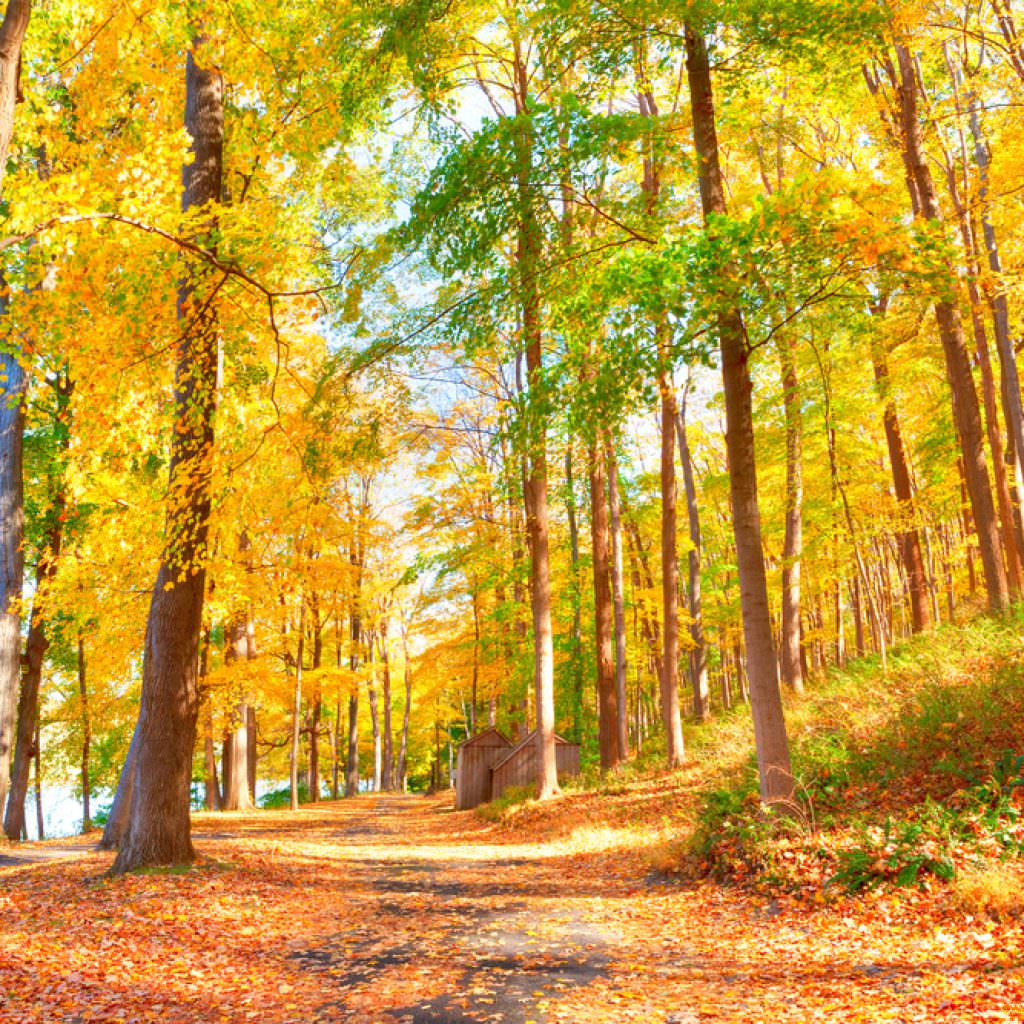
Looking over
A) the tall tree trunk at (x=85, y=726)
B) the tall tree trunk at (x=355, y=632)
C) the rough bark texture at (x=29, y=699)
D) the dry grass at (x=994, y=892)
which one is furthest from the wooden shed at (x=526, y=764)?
the dry grass at (x=994, y=892)

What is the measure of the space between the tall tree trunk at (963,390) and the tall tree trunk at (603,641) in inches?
248

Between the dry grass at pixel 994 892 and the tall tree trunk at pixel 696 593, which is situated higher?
the tall tree trunk at pixel 696 593

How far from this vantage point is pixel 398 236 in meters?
8.03

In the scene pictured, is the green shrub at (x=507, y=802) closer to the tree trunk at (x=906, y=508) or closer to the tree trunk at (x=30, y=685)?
the tree trunk at (x=906, y=508)

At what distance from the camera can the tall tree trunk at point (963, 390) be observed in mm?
10922

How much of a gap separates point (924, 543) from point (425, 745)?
28777 mm

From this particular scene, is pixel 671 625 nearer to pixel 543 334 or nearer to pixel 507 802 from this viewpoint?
pixel 507 802

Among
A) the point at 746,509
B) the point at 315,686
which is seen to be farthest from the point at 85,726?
the point at 746,509

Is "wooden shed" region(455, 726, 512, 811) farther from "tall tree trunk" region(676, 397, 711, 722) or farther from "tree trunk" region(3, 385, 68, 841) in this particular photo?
"tree trunk" region(3, 385, 68, 841)

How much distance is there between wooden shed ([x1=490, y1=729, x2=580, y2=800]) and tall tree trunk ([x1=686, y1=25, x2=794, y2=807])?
11.6 metres

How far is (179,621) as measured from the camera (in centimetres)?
863

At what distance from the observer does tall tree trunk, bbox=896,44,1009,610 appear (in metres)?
10.9

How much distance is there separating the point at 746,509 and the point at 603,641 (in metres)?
8.83

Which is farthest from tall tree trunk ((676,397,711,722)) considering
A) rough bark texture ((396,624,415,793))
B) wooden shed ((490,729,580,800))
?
rough bark texture ((396,624,415,793))
